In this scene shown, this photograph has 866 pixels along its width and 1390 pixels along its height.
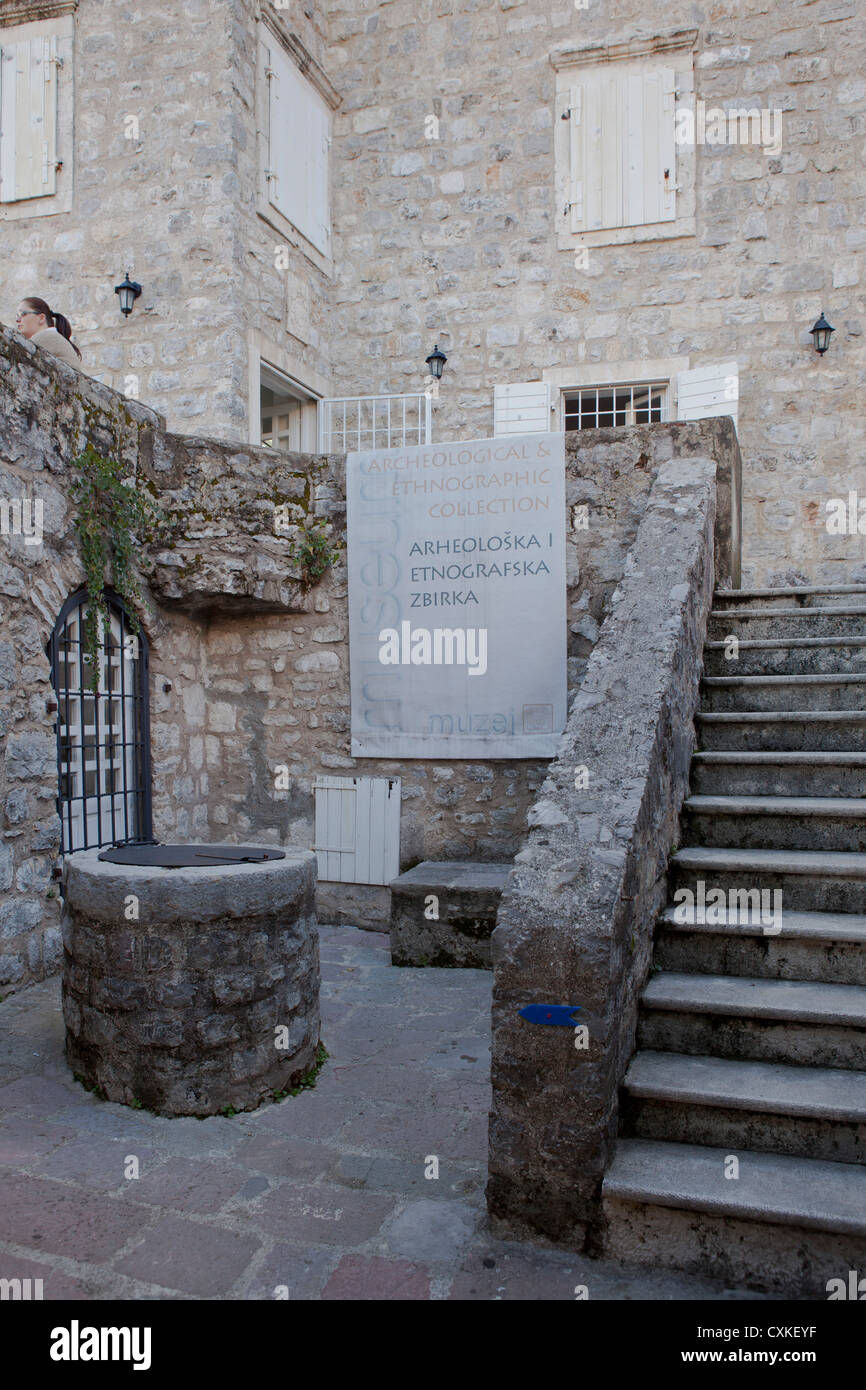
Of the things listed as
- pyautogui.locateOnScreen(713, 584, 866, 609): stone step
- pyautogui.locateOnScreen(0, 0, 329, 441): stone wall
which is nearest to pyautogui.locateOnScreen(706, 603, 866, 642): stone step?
pyautogui.locateOnScreen(713, 584, 866, 609): stone step

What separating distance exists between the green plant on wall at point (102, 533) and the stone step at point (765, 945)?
3.27m

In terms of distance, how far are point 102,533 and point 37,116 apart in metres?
5.93

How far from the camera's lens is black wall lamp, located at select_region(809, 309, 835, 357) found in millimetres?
7859

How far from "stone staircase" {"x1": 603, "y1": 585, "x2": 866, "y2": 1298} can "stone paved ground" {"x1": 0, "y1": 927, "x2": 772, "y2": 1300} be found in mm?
190

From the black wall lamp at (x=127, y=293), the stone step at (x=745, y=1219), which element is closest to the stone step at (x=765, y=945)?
the stone step at (x=745, y=1219)

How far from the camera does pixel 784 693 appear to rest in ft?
12.5

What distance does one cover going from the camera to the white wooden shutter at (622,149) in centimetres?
840

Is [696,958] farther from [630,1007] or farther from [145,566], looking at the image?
[145,566]

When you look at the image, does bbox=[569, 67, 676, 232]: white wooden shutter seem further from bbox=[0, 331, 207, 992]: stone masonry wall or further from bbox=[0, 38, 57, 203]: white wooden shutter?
bbox=[0, 331, 207, 992]: stone masonry wall

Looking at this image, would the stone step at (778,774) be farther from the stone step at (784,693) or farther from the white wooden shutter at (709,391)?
the white wooden shutter at (709,391)

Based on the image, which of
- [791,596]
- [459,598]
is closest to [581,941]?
[791,596]

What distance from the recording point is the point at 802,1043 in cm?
246

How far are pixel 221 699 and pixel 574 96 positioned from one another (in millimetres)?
6894

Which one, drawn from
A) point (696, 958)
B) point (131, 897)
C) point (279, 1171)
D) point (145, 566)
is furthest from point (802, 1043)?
point (145, 566)
